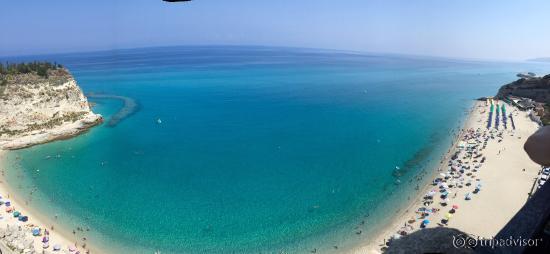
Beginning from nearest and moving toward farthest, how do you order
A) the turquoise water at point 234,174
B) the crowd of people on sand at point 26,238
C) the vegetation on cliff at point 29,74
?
the crowd of people on sand at point 26,238 → the turquoise water at point 234,174 → the vegetation on cliff at point 29,74

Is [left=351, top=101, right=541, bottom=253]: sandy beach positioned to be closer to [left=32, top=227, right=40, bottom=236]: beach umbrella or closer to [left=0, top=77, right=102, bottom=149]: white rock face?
[left=32, top=227, right=40, bottom=236]: beach umbrella

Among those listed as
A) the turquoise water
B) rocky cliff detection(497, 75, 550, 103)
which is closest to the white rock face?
the turquoise water

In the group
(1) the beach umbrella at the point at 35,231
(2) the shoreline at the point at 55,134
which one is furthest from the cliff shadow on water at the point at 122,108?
(1) the beach umbrella at the point at 35,231

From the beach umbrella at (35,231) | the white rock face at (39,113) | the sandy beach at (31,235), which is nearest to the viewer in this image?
the sandy beach at (31,235)

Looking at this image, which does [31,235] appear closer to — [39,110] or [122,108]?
[39,110]

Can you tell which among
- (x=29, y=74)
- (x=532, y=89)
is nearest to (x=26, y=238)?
(x=29, y=74)

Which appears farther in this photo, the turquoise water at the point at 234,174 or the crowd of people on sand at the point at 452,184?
the crowd of people on sand at the point at 452,184

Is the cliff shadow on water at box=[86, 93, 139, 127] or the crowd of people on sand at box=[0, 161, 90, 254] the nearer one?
the crowd of people on sand at box=[0, 161, 90, 254]

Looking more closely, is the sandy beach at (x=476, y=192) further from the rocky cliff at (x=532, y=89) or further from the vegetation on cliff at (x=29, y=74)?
the vegetation on cliff at (x=29, y=74)
